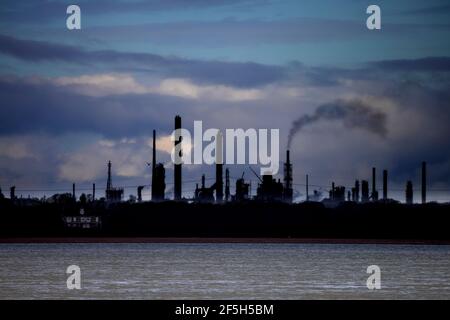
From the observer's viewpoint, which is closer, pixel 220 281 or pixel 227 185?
pixel 220 281

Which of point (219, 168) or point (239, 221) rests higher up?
point (219, 168)

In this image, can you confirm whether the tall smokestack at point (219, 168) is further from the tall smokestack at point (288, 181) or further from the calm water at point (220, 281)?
the calm water at point (220, 281)

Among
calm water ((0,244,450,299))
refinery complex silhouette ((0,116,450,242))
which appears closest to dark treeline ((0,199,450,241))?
refinery complex silhouette ((0,116,450,242))

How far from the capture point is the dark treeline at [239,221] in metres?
150

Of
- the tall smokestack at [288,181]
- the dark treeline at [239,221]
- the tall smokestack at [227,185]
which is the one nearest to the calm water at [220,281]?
the tall smokestack at [288,181]

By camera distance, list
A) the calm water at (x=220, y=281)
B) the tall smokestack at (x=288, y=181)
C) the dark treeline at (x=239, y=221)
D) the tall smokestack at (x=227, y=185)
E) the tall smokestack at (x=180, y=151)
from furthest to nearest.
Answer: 1. the dark treeline at (x=239, y=221)
2. the tall smokestack at (x=227, y=185)
3. the tall smokestack at (x=180, y=151)
4. the tall smokestack at (x=288, y=181)
5. the calm water at (x=220, y=281)

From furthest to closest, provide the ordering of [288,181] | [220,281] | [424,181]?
[424,181], [288,181], [220,281]

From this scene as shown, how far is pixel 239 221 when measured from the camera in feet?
494

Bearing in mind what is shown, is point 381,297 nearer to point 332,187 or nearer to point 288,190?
point 288,190

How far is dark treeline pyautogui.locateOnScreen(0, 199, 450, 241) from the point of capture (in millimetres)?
150000

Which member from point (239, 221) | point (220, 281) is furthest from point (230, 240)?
point (220, 281)

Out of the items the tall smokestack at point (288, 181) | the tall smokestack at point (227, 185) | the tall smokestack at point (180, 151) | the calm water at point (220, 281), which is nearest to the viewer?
the calm water at point (220, 281)

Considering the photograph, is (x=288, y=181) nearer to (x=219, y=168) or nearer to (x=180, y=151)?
(x=219, y=168)
